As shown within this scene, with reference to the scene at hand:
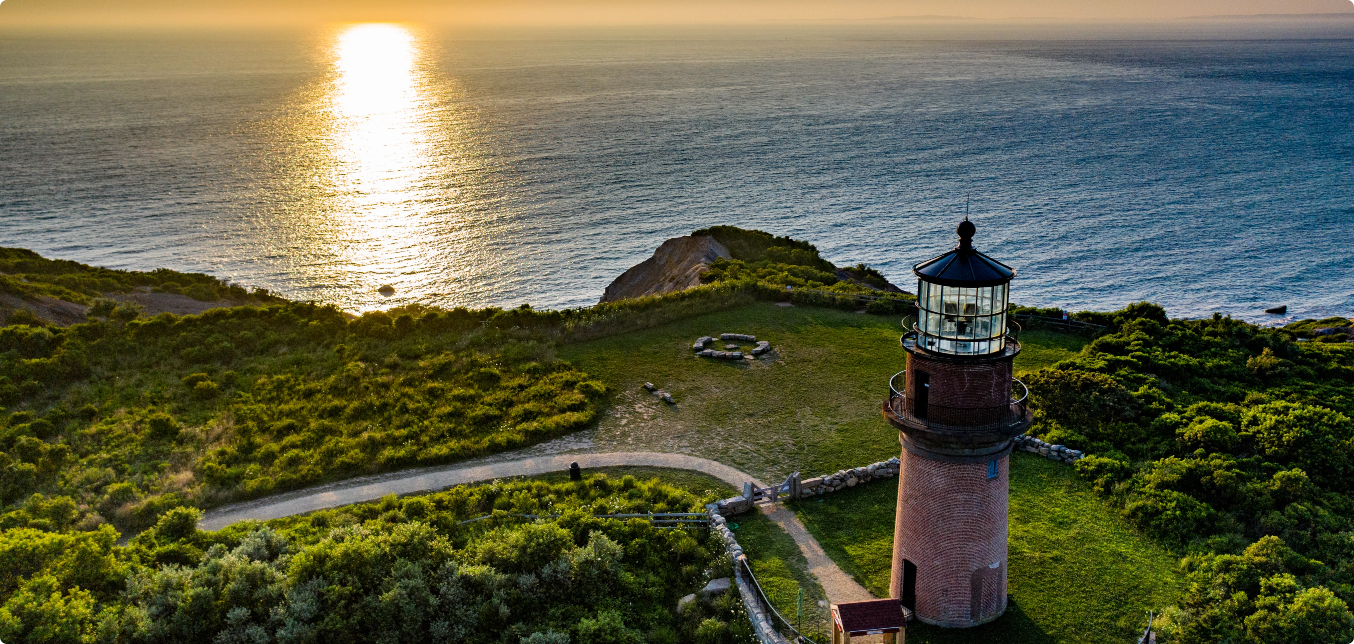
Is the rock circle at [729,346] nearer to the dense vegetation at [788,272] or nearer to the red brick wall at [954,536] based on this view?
the dense vegetation at [788,272]

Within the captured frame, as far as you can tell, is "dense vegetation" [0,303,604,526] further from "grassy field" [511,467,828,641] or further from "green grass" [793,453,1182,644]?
"green grass" [793,453,1182,644]

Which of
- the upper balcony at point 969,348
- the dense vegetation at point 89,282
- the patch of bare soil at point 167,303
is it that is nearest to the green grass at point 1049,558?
the upper balcony at point 969,348

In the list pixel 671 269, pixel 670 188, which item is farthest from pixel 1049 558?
pixel 670 188

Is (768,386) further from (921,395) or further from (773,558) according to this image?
(921,395)

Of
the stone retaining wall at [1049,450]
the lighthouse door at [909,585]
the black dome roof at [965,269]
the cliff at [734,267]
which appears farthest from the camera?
the cliff at [734,267]

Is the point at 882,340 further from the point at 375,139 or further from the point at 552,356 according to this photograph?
the point at 375,139

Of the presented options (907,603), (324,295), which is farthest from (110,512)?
(324,295)

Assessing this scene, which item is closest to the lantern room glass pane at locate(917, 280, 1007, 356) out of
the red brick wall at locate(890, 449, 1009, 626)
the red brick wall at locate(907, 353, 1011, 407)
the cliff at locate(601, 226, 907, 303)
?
the red brick wall at locate(907, 353, 1011, 407)

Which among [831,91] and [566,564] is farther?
[831,91]
